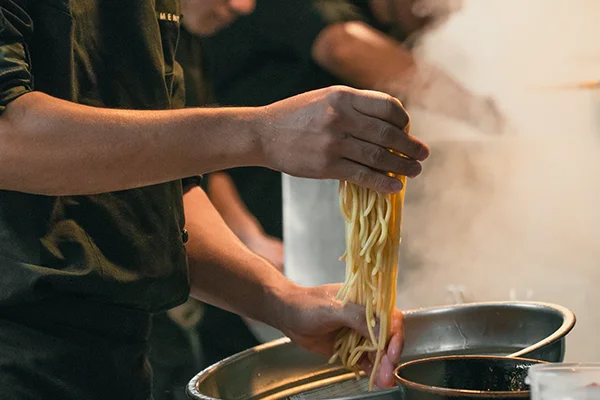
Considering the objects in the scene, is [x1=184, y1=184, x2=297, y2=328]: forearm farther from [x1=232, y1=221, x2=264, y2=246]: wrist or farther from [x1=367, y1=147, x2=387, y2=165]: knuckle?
[x1=232, y1=221, x2=264, y2=246]: wrist

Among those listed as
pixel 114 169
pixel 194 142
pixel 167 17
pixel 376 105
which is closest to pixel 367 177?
pixel 376 105

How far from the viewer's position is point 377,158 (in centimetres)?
127

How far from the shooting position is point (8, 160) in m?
1.25

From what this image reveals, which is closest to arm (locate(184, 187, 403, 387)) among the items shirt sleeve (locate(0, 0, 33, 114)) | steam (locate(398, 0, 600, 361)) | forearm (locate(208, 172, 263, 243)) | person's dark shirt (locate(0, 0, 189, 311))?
person's dark shirt (locate(0, 0, 189, 311))

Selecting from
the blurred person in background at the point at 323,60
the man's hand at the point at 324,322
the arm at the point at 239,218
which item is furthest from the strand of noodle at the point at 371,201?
the arm at the point at 239,218

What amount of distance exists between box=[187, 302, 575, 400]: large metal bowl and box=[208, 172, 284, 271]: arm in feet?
6.00

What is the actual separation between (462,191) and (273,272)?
1.72 meters

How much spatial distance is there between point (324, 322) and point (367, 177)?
0.41 metres

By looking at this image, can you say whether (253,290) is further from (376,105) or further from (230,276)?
(376,105)

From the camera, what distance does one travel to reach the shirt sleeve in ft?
4.02

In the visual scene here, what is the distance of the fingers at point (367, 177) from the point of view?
1270 millimetres

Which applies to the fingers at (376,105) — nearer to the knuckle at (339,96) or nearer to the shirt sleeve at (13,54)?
the knuckle at (339,96)

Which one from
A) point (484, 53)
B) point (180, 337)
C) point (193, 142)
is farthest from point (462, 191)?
point (193, 142)

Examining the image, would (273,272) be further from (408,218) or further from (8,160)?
(408,218)
